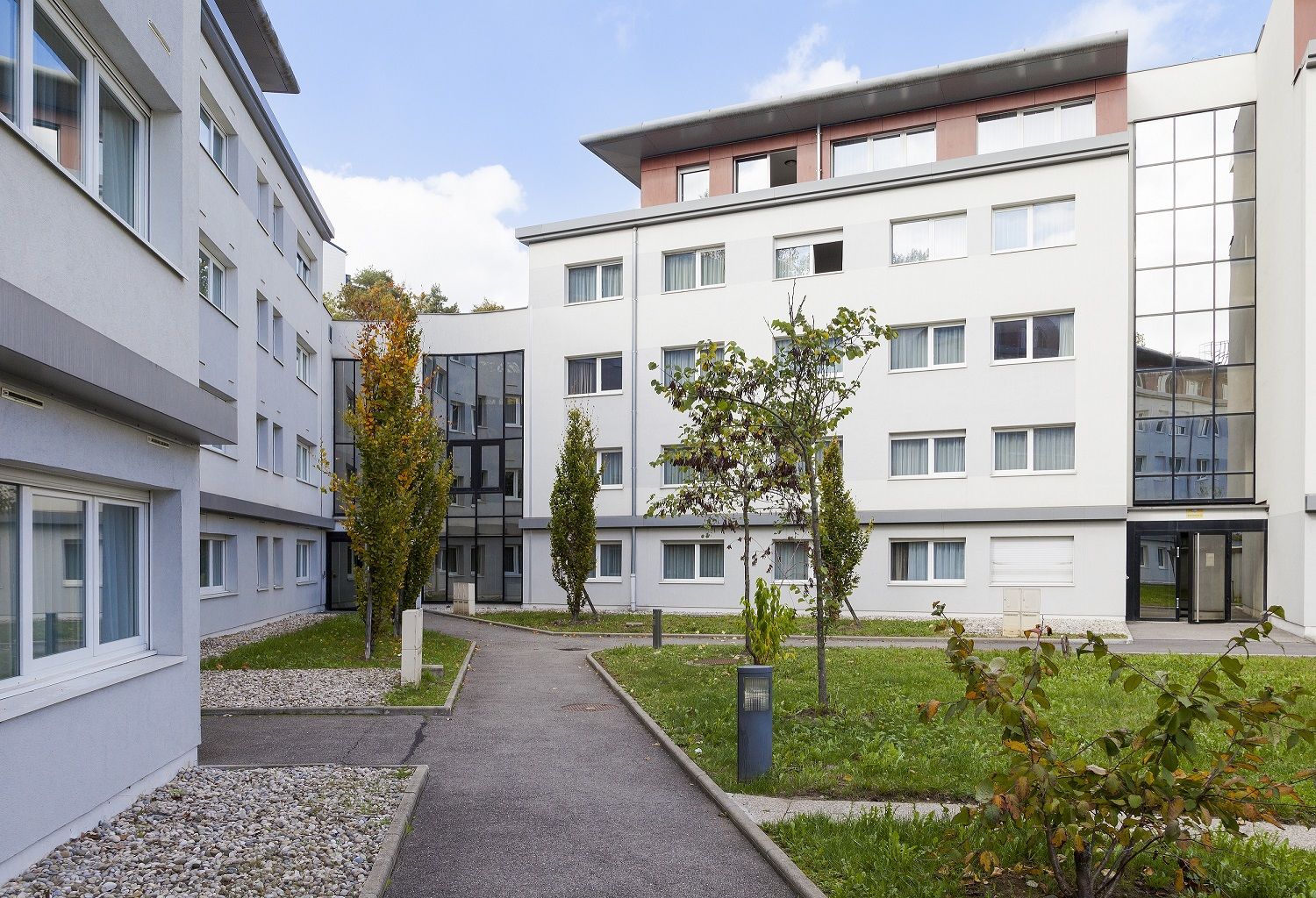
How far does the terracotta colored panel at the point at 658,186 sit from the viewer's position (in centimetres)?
3106

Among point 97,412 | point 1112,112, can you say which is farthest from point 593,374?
point 97,412

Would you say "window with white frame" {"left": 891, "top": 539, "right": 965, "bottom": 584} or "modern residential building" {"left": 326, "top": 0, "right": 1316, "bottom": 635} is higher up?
"modern residential building" {"left": 326, "top": 0, "right": 1316, "bottom": 635}

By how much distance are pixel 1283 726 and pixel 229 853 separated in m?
6.14

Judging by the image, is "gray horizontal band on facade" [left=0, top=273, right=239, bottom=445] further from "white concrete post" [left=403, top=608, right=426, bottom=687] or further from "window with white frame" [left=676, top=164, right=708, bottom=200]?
"window with white frame" [left=676, top=164, right=708, bottom=200]

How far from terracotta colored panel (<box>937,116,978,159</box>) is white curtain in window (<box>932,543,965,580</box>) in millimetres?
10963

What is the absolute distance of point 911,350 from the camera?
1045 inches

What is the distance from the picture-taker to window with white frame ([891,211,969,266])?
26219mm

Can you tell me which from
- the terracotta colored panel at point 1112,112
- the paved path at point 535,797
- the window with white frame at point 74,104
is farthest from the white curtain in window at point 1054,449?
the window with white frame at point 74,104

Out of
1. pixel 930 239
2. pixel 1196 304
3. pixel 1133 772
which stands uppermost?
pixel 930 239

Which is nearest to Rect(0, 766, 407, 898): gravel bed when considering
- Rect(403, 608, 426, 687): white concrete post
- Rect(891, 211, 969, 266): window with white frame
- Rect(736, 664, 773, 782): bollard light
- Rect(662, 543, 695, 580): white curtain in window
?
Rect(736, 664, 773, 782): bollard light

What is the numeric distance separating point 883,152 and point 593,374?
36.1 feet

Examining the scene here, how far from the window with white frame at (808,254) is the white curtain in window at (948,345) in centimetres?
345

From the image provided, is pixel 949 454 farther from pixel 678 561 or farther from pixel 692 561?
pixel 678 561

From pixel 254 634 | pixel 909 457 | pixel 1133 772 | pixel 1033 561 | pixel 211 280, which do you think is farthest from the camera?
pixel 909 457
